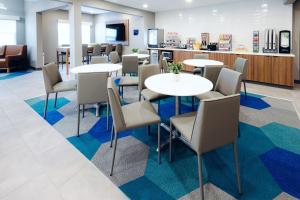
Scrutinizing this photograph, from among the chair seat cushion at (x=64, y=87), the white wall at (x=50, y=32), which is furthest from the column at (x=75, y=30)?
the white wall at (x=50, y=32)

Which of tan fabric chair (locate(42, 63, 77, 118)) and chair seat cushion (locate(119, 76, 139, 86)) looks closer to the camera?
tan fabric chair (locate(42, 63, 77, 118))

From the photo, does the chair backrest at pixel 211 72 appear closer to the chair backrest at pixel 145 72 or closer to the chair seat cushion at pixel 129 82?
the chair backrest at pixel 145 72

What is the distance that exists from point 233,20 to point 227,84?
4875 mm

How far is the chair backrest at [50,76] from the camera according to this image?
11.6ft

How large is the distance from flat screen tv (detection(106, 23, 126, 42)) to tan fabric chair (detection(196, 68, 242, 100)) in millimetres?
8110

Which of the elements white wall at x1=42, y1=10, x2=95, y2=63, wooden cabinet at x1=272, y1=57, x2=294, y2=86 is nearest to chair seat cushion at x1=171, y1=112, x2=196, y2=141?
wooden cabinet at x1=272, y1=57, x2=294, y2=86

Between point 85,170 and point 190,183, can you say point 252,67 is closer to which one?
point 190,183

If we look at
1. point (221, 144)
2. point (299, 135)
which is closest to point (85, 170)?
point (221, 144)

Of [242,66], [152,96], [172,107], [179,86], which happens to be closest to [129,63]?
[172,107]

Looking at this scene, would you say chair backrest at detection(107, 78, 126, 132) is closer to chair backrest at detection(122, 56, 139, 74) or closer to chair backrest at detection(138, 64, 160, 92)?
chair backrest at detection(138, 64, 160, 92)

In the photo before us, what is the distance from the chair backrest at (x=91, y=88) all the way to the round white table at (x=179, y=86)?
75cm

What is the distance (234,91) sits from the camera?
2.81 metres

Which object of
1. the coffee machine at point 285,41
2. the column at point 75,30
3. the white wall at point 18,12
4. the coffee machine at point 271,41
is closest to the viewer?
the coffee machine at point 285,41

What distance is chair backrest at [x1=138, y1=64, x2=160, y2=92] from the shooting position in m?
3.42
